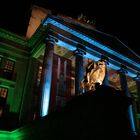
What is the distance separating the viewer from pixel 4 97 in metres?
24.6

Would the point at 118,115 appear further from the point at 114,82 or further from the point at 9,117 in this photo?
the point at 114,82

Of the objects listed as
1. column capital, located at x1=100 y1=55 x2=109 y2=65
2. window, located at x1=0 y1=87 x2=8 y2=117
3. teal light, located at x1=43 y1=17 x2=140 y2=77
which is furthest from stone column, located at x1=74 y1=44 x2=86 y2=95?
window, located at x1=0 y1=87 x2=8 y2=117

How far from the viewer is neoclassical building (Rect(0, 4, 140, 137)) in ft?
77.4

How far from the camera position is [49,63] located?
22359 mm

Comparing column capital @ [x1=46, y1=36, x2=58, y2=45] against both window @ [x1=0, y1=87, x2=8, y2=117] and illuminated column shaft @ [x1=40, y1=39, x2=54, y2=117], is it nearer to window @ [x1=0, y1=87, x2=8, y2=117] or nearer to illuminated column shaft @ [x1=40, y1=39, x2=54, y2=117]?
illuminated column shaft @ [x1=40, y1=39, x2=54, y2=117]

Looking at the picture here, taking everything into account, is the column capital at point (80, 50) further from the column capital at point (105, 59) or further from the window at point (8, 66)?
the window at point (8, 66)

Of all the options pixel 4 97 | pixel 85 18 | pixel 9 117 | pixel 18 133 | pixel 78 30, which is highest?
pixel 85 18

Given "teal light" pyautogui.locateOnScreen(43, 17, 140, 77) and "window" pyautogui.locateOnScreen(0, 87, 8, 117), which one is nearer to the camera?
"window" pyautogui.locateOnScreen(0, 87, 8, 117)

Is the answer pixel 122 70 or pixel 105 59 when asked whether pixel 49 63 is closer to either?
pixel 105 59

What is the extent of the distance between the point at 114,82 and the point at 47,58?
2088 cm

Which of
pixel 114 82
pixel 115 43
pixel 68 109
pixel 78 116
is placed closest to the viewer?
pixel 78 116

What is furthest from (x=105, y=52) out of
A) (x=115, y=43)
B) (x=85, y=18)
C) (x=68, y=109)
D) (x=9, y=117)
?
(x=68, y=109)

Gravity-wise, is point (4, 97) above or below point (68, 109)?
above

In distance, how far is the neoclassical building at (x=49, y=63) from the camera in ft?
77.4
